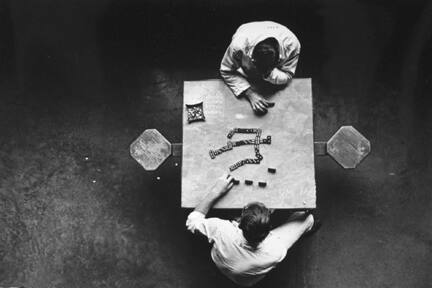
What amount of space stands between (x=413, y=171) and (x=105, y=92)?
264 centimetres

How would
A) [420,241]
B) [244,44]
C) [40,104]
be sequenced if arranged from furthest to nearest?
[40,104]
[420,241]
[244,44]

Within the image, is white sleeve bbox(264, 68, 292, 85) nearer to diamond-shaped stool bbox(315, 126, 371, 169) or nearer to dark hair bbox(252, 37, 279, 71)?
dark hair bbox(252, 37, 279, 71)

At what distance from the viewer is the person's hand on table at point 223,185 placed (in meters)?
3.75

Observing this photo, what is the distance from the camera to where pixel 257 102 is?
3836 millimetres

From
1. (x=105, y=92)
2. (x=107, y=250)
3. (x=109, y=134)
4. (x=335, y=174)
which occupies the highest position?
(x=105, y=92)

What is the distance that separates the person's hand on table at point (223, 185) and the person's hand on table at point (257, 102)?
20.3 inches

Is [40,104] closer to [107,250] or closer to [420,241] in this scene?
[107,250]

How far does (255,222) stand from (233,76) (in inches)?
43.0

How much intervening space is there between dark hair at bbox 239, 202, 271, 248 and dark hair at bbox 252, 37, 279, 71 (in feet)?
3.18

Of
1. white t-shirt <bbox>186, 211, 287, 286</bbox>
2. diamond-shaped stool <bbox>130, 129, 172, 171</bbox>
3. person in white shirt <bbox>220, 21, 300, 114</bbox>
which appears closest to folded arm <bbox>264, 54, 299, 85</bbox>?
Result: person in white shirt <bbox>220, 21, 300, 114</bbox>

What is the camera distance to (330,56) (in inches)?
179

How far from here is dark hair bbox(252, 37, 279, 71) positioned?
3.65m

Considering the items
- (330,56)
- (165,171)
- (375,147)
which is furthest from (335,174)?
(165,171)

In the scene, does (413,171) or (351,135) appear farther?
(413,171)
